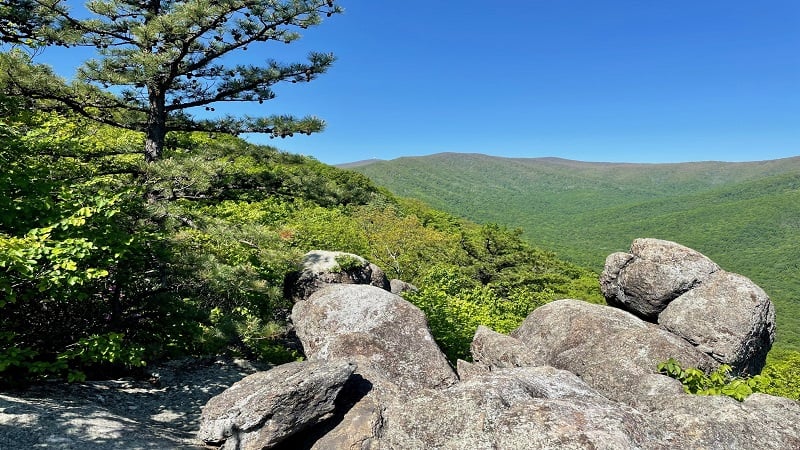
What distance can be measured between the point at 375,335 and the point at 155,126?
30.4ft

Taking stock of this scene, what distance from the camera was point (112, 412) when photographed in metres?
9.62

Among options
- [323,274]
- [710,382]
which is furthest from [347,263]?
[710,382]

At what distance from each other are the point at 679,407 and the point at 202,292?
12945 mm

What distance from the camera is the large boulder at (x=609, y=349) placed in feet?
37.0

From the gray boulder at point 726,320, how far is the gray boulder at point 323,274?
10338 mm

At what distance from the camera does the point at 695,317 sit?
13766 mm

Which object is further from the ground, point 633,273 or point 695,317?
point 633,273

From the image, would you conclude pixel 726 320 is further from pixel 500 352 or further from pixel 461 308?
pixel 461 308

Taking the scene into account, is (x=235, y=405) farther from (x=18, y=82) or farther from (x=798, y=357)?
(x=798, y=357)

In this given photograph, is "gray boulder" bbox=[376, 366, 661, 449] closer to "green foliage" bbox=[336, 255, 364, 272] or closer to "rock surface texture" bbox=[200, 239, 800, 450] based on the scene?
"rock surface texture" bbox=[200, 239, 800, 450]

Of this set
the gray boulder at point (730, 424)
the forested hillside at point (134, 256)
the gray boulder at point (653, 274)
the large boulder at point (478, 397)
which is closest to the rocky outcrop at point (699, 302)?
the gray boulder at point (653, 274)

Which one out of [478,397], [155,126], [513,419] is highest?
[155,126]

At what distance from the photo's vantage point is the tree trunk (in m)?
13.4

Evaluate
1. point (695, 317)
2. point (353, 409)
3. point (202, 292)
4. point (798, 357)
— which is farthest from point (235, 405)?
point (798, 357)
